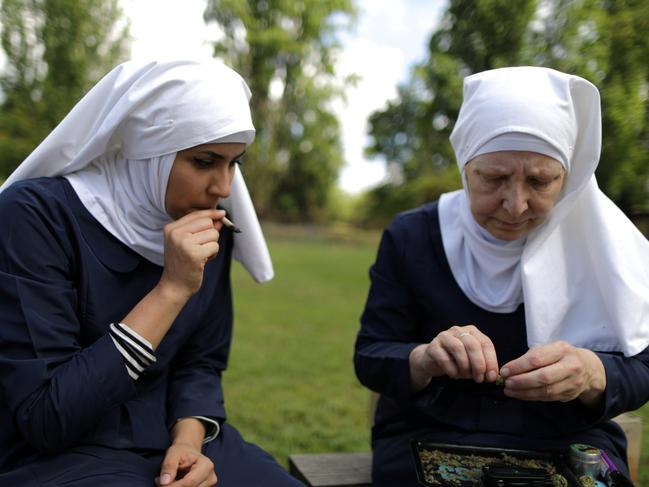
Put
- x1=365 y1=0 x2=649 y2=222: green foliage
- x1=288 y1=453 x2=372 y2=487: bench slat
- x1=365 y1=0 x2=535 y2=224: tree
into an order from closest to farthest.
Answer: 1. x1=288 y1=453 x2=372 y2=487: bench slat
2. x1=365 y1=0 x2=649 y2=222: green foliage
3. x1=365 y1=0 x2=535 y2=224: tree

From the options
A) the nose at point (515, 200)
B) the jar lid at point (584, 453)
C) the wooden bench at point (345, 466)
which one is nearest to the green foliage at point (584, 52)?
the wooden bench at point (345, 466)

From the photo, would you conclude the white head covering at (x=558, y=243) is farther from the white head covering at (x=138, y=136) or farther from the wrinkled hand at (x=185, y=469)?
the wrinkled hand at (x=185, y=469)

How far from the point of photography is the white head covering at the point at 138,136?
1.98 m

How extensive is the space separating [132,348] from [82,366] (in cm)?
13

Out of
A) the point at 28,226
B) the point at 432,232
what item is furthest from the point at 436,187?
the point at 28,226

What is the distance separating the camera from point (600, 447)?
2012 millimetres

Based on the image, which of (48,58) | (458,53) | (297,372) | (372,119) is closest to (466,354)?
(458,53)

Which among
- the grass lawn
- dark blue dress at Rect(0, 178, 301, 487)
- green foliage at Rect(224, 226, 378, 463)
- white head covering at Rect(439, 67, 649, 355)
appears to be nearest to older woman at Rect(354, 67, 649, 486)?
white head covering at Rect(439, 67, 649, 355)

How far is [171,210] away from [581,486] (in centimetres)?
144

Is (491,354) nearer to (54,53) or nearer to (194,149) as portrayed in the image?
(194,149)

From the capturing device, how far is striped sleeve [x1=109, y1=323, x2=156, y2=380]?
1.71 metres

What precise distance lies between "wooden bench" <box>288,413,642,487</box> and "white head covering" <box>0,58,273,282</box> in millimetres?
1071

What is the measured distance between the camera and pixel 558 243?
6.87 feet

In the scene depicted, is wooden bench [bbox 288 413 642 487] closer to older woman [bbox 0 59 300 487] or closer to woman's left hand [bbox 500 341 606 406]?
older woman [bbox 0 59 300 487]
